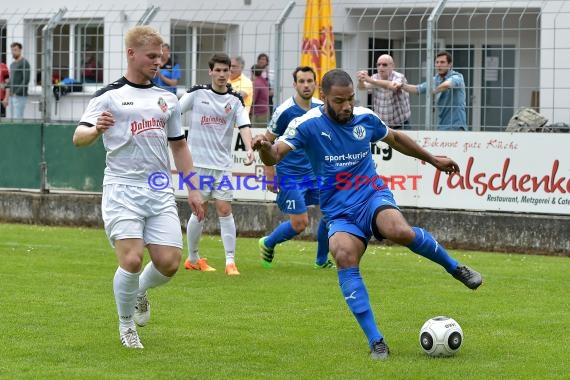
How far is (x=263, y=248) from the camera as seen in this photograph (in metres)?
13.2

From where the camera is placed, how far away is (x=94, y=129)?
7934mm

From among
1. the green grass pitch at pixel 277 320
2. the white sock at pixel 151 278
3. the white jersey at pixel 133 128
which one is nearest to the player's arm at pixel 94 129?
the white jersey at pixel 133 128

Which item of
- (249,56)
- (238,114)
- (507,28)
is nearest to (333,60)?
(249,56)

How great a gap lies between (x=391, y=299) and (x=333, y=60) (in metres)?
6.75

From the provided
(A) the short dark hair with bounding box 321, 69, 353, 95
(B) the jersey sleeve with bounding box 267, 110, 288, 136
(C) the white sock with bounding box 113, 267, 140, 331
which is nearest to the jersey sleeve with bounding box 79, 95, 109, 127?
(C) the white sock with bounding box 113, 267, 140, 331

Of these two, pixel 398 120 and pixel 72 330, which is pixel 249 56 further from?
pixel 72 330

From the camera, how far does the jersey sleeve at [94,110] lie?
26.8 ft

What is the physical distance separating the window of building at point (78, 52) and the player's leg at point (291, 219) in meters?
6.31

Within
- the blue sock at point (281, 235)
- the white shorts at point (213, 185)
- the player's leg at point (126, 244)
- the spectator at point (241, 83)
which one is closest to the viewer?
the player's leg at point (126, 244)

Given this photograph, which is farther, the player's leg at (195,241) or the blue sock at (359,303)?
the player's leg at (195,241)

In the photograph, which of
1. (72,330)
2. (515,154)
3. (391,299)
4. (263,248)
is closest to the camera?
(72,330)

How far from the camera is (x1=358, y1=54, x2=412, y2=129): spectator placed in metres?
16.0

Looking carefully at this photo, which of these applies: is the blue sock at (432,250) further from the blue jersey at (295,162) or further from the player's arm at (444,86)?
the player's arm at (444,86)

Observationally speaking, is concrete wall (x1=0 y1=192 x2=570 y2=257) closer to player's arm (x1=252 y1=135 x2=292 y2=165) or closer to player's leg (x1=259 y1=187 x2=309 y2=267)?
player's leg (x1=259 y1=187 x2=309 y2=267)
